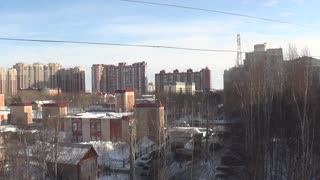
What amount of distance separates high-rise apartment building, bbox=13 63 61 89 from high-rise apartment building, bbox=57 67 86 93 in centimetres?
132

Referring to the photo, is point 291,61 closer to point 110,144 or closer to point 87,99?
point 110,144

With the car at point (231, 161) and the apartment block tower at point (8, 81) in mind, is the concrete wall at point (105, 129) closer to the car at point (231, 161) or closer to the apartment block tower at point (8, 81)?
the car at point (231, 161)

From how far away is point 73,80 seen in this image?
44750 mm

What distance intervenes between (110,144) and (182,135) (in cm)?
336

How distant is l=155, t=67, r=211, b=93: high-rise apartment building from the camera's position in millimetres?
46375

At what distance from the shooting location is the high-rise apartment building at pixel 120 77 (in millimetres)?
43188

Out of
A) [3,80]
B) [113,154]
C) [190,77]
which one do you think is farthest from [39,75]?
[113,154]

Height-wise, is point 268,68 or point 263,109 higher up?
point 268,68

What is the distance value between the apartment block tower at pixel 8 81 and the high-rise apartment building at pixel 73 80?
515cm

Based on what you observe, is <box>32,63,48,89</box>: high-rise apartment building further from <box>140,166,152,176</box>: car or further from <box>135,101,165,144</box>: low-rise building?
<box>140,166,152,176</box>: car

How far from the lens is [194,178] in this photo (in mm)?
12352

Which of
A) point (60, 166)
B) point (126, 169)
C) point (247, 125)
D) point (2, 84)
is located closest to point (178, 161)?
point (126, 169)

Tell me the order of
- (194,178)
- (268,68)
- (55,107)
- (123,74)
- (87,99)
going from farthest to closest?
(123,74), (87,99), (55,107), (268,68), (194,178)

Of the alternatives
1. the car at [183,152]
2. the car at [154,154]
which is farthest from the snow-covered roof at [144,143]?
the car at [183,152]
